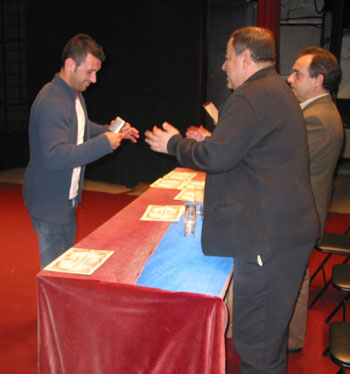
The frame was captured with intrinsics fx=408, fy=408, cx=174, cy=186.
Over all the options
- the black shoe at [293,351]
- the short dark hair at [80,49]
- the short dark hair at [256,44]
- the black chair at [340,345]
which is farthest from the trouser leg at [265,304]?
the short dark hair at [80,49]

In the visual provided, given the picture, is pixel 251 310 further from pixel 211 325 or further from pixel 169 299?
pixel 169 299

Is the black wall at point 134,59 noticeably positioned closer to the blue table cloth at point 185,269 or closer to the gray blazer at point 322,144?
the gray blazer at point 322,144

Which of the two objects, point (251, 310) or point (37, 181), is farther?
point (37, 181)

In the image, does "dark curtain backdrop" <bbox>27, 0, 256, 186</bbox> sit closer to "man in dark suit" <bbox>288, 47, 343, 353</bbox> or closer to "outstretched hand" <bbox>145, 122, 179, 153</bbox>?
"man in dark suit" <bbox>288, 47, 343, 353</bbox>

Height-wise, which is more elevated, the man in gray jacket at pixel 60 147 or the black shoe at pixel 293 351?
the man in gray jacket at pixel 60 147

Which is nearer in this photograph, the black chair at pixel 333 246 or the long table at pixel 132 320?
the long table at pixel 132 320

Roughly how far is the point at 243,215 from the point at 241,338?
19.7 inches

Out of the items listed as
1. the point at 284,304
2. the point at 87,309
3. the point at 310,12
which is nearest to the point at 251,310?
the point at 284,304

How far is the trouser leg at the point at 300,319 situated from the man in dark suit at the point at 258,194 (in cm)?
72

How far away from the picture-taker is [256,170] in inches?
53.6

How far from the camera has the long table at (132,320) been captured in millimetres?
1296

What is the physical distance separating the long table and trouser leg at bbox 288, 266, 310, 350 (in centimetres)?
88

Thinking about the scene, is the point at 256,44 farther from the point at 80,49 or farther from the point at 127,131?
the point at 127,131

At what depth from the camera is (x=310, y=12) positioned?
8.07m
